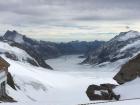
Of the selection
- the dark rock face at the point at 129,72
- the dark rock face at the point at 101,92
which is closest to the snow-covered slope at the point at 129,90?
the dark rock face at the point at 101,92

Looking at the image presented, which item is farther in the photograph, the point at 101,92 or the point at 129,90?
the point at 101,92

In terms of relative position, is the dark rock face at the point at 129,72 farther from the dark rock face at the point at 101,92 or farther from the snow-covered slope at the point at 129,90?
the snow-covered slope at the point at 129,90

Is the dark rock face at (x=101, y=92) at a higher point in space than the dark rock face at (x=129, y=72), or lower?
lower

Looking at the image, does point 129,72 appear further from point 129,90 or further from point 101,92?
point 129,90

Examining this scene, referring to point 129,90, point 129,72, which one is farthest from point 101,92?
point 129,90

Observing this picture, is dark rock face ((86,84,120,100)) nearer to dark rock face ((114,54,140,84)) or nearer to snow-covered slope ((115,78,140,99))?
dark rock face ((114,54,140,84))

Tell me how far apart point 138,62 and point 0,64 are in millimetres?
25886

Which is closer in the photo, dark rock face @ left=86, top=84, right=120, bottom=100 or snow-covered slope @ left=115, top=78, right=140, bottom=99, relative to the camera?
snow-covered slope @ left=115, top=78, right=140, bottom=99

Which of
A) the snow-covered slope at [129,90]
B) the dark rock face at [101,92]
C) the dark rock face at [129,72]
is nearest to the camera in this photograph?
the snow-covered slope at [129,90]

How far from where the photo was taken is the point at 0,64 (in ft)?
276

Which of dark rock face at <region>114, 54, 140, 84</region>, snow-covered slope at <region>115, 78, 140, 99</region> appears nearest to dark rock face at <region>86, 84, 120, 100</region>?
dark rock face at <region>114, 54, 140, 84</region>

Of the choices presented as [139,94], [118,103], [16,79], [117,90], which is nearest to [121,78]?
[117,90]

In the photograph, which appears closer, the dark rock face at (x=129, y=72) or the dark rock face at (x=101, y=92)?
the dark rock face at (x=101, y=92)

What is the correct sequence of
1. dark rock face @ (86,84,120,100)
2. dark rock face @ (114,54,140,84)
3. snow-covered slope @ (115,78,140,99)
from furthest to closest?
dark rock face @ (114,54,140,84), dark rock face @ (86,84,120,100), snow-covered slope @ (115,78,140,99)
